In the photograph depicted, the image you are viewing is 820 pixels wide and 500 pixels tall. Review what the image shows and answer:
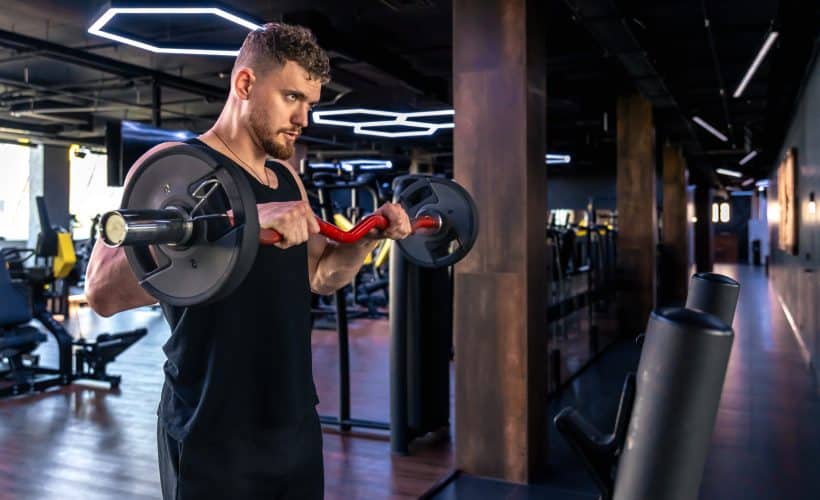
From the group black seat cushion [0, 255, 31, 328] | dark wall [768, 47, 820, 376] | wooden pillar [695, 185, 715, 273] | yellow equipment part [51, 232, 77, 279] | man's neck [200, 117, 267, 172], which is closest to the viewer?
man's neck [200, 117, 267, 172]

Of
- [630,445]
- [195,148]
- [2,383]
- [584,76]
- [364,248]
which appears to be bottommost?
[2,383]

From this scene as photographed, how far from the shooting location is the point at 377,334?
7.26 metres

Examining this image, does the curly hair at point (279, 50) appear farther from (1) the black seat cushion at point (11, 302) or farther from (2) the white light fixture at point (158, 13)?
(1) the black seat cushion at point (11, 302)

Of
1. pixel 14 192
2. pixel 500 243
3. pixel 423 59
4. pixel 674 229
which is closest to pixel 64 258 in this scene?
pixel 423 59

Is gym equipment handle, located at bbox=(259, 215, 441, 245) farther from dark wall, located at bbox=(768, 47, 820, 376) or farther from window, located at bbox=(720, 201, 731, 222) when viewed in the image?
window, located at bbox=(720, 201, 731, 222)

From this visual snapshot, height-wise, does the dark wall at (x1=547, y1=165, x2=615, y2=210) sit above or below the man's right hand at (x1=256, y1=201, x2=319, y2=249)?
above

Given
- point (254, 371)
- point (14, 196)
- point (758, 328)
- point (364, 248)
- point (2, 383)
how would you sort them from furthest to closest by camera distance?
point (14, 196) < point (758, 328) < point (2, 383) < point (364, 248) < point (254, 371)

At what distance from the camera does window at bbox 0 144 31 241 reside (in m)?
12.7

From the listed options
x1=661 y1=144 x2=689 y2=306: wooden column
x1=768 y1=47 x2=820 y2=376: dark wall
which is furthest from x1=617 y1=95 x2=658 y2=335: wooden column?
x1=661 y1=144 x2=689 y2=306: wooden column

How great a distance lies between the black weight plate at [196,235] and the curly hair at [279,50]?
0.29 m

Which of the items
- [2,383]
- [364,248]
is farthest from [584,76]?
[364,248]

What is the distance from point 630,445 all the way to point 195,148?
0.71 m

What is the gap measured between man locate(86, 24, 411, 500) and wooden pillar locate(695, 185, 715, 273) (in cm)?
1602

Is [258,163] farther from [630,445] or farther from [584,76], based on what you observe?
[584,76]
